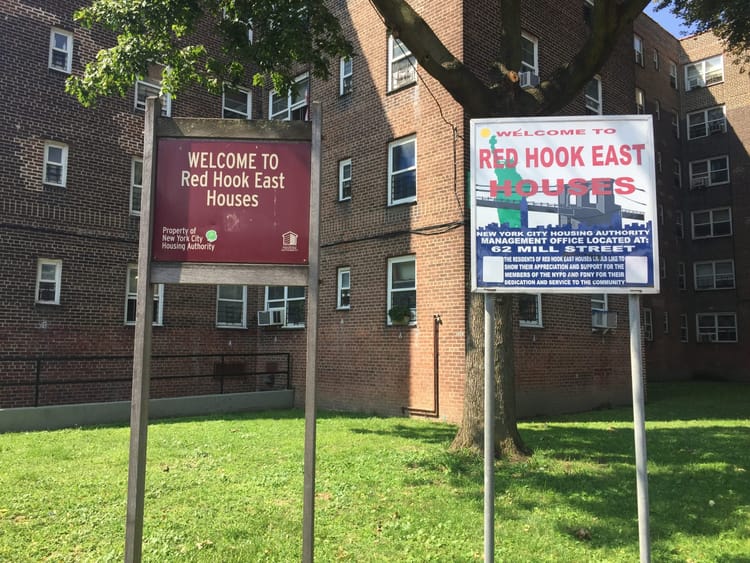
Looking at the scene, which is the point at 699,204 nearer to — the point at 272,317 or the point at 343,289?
the point at 343,289

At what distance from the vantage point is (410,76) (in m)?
13.5

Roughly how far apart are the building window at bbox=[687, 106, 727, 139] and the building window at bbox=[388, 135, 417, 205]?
21.2 meters

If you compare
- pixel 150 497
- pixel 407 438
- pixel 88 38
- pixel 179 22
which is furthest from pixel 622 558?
pixel 88 38

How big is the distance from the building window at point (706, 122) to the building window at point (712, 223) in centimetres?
365

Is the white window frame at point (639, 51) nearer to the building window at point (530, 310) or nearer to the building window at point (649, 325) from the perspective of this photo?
the building window at point (649, 325)

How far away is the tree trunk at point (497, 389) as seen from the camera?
7.52 metres

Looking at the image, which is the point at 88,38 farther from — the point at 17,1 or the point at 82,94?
the point at 82,94

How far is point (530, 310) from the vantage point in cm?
1295

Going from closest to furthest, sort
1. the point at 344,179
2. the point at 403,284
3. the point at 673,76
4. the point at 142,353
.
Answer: the point at 142,353
the point at 403,284
the point at 344,179
the point at 673,76

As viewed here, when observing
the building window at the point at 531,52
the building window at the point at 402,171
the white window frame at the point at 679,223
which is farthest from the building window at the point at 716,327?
the building window at the point at 402,171

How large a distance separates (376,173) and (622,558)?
10738 millimetres

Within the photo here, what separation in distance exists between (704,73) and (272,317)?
25.3 m

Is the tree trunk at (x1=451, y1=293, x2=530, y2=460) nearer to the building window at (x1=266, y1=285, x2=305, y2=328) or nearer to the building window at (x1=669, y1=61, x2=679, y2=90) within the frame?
the building window at (x1=266, y1=285, x2=305, y2=328)

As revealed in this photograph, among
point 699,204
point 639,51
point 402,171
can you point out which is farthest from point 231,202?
point 699,204
